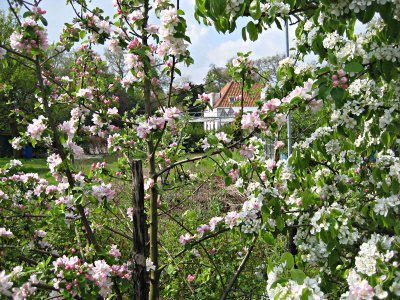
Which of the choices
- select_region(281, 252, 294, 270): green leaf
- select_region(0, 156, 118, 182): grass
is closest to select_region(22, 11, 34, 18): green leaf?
select_region(0, 156, 118, 182): grass

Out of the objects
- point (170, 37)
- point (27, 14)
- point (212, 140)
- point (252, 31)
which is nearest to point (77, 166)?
point (27, 14)

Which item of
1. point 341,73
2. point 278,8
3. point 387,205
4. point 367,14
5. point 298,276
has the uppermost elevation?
point 278,8

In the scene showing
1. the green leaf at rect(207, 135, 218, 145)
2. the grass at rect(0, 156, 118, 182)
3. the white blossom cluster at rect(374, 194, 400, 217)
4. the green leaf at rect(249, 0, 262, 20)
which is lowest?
the grass at rect(0, 156, 118, 182)

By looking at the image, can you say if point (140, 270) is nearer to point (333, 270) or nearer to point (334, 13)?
point (333, 270)

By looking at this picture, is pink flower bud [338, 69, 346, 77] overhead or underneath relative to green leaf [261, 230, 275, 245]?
overhead

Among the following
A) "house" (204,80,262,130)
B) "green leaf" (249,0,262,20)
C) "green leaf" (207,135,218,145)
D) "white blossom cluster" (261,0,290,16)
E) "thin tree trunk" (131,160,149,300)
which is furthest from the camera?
"house" (204,80,262,130)

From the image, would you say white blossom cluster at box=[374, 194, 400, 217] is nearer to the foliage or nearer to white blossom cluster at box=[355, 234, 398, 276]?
the foliage

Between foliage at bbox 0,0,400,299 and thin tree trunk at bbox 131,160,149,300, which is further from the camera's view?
thin tree trunk at bbox 131,160,149,300

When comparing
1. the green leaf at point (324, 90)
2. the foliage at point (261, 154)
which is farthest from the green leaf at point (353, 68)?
the green leaf at point (324, 90)

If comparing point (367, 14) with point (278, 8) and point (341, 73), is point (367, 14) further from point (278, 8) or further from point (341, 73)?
point (278, 8)

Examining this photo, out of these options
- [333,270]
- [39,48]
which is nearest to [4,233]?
[39,48]

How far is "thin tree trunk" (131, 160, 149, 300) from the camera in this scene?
2072mm

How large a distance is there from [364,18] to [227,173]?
3.93ft

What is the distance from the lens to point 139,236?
210cm
